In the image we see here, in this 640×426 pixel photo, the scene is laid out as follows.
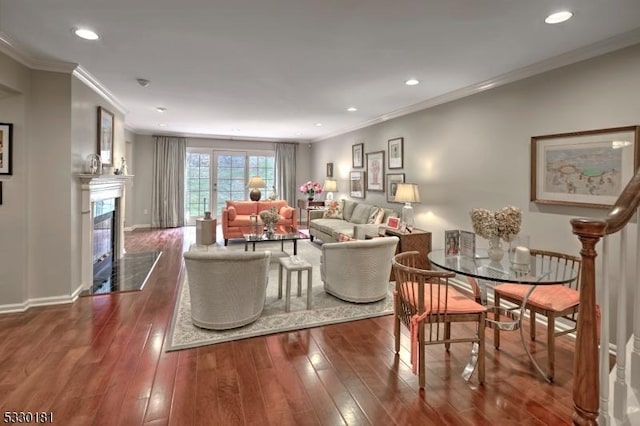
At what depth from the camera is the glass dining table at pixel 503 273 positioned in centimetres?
215

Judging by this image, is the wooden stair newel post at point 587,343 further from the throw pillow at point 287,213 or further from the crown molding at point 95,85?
the throw pillow at point 287,213

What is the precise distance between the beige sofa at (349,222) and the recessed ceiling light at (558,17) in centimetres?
323

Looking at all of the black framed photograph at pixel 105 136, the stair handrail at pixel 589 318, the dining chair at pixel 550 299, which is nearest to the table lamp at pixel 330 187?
the black framed photograph at pixel 105 136

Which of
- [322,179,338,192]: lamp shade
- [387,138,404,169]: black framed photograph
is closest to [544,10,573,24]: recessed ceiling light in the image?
[387,138,404,169]: black framed photograph

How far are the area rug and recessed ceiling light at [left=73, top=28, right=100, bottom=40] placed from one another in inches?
87.5

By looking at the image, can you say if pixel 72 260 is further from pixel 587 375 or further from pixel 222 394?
pixel 587 375

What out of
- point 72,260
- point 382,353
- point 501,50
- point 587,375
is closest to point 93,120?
point 72,260

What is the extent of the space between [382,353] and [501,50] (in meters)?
2.74

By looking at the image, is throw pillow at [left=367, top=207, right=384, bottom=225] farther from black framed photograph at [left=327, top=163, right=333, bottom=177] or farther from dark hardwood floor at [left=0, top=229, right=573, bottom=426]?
black framed photograph at [left=327, top=163, right=333, bottom=177]

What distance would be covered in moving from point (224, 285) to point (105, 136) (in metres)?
3.20

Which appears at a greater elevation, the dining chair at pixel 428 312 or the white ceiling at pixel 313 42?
the white ceiling at pixel 313 42

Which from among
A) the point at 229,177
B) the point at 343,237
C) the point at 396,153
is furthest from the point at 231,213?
the point at 396,153

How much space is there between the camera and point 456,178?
441 cm

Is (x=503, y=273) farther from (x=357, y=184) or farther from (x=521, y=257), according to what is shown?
(x=357, y=184)
